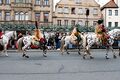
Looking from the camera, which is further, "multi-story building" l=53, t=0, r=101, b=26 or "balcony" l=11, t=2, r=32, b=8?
"multi-story building" l=53, t=0, r=101, b=26

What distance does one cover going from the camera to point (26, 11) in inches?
2884

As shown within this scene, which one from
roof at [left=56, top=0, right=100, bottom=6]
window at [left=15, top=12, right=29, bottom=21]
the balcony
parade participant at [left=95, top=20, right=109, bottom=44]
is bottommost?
parade participant at [left=95, top=20, right=109, bottom=44]

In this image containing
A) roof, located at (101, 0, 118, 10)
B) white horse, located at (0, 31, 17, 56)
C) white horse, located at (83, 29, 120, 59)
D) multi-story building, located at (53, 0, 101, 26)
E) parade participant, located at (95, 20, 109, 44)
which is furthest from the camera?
roof, located at (101, 0, 118, 10)

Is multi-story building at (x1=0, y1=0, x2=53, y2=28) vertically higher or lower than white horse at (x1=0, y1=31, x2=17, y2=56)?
higher

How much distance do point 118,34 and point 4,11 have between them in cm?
5258

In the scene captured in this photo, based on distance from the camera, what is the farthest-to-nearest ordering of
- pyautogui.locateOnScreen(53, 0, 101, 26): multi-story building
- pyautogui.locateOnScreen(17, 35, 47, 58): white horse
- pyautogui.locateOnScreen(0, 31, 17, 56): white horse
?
1. pyautogui.locateOnScreen(53, 0, 101, 26): multi-story building
2. pyautogui.locateOnScreen(0, 31, 17, 56): white horse
3. pyautogui.locateOnScreen(17, 35, 47, 58): white horse

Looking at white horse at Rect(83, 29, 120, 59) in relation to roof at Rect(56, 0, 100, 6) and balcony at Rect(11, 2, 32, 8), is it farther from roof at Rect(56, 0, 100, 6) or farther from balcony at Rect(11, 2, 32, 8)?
roof at Rect(56, 0, 100, 6)

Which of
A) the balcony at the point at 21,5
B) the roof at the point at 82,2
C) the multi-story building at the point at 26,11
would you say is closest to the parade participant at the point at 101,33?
the multi-story building at the point at 26,11

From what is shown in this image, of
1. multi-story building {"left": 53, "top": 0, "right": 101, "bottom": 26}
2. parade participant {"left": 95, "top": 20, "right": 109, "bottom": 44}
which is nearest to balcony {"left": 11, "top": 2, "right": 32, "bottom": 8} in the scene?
multi-story building {"left": 53, "top": 0, "right": 101, "bottom": 26}

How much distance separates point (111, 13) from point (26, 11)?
19.9 metres

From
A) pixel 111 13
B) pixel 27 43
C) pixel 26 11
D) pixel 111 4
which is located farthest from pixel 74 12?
pixel 27 43

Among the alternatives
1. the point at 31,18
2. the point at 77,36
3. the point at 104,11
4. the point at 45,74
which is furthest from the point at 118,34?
the point at 104,11

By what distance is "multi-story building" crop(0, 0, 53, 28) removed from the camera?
2859 inches

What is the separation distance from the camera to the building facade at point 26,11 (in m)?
72.6
